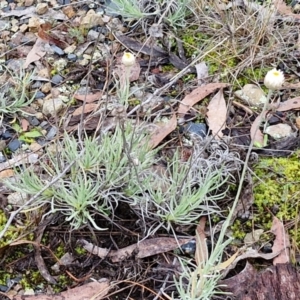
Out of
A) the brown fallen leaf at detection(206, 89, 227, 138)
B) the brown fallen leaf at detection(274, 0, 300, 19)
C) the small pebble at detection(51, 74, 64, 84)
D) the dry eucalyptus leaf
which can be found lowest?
the small pebble at detection(51, 74, 64, 84)

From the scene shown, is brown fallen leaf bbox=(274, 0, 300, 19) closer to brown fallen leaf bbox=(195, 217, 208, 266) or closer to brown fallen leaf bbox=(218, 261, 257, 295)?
brown fallen leaf bbox=(195, 217, 208, 266)

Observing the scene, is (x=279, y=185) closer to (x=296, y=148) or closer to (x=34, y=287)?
(x=296, y=148)

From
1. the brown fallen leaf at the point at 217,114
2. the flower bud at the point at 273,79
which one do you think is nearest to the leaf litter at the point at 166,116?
the brown fallen leaf at the point at 217,114

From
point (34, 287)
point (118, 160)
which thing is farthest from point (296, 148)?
point (34, 287)

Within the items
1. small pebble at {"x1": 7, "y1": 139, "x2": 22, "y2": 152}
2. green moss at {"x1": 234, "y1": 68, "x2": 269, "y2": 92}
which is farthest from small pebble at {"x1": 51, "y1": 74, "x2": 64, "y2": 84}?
green moss at {"x1": 234, "y1": 68, "x2": 269, "y2": 92}

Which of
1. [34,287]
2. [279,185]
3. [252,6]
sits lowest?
[34,287]

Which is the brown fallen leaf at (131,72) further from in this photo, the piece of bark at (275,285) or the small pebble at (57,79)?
the piece of bark at (275,285)
